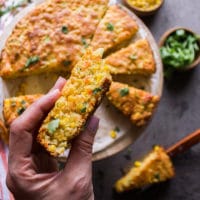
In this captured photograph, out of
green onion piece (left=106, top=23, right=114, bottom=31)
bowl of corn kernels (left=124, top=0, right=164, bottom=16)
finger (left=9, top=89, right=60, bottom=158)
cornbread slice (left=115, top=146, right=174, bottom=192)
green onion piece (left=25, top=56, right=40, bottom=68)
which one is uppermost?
finger (left=9, top=89, right=60, bottom=158)

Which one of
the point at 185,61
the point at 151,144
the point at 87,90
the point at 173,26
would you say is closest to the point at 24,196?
the point at 87,90

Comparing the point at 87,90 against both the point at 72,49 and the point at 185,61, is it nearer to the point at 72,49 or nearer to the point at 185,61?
the point at 72,49

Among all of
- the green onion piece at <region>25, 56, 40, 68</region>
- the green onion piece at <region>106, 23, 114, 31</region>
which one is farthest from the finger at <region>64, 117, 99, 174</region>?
the green onion piece at <region>106, 23, 114, 31</region>

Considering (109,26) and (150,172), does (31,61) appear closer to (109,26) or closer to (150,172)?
(109,26)

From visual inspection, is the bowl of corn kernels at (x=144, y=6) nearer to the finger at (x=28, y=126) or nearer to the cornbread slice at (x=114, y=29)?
the cornbread slice at (x=114, y=29)

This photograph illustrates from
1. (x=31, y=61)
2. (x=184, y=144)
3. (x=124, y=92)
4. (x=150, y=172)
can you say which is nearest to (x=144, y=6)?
(x=124, y=92)

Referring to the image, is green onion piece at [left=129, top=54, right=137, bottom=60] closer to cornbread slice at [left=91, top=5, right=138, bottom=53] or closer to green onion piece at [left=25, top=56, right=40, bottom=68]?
cornbread slice at [left=91, top=5, right=138, bottom=53]

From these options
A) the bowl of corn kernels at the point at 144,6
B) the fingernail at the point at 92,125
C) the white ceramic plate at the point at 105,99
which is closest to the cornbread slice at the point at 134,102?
the white ceramic plate at the point at 105,99
